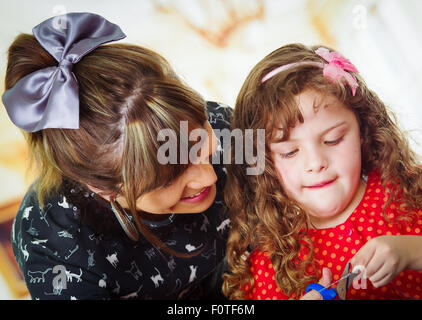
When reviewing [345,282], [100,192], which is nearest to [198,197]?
[100,192]

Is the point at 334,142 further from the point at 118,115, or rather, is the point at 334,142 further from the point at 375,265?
the point at 118,115

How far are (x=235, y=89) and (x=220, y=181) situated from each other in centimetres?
18

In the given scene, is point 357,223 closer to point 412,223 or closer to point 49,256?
point 412,223

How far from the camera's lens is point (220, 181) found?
819 mm

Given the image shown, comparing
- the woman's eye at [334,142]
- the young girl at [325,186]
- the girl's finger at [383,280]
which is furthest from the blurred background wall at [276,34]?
the girl's finger at [383,280]

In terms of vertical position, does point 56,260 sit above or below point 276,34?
below

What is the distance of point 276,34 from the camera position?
28.7 inches

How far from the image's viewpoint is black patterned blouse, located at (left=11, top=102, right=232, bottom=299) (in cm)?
70

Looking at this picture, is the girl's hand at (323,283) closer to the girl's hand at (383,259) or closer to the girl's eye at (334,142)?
the girl's hand at (383,259)

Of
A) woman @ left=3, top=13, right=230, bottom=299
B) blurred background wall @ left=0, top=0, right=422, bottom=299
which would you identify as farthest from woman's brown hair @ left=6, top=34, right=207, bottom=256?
blurred background wall @ left=0, top=0, right=422, bottom=299

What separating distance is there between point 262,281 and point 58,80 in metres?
0.47

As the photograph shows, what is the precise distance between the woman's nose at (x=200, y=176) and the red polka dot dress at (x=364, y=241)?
195mm

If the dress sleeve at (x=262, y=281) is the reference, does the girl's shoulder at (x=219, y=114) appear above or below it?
above

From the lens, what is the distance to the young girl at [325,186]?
2.11 ft
